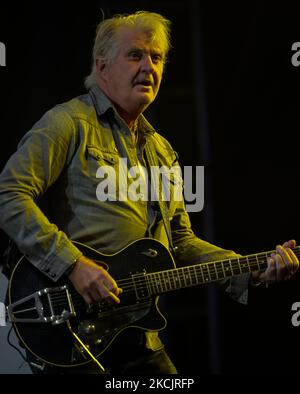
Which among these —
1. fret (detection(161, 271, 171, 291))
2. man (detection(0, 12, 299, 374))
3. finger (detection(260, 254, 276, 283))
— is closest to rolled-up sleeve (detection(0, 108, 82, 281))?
man (detection(0, 12, 299, 374))

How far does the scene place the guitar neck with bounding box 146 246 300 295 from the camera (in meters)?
1.89

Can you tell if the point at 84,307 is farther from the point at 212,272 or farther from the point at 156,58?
the point at 156,58

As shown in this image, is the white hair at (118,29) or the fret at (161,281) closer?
the fret at (161,281)

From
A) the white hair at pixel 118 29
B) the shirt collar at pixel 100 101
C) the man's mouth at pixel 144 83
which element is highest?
the white hair at pixel 118 29

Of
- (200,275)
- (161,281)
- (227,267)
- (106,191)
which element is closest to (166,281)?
(161,281)

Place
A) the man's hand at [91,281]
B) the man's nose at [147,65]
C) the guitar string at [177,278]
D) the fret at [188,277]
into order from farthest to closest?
the man's nose at [147,65], the fret at [188,277], the guitar string at [177,278], the man's hand at [91,281]

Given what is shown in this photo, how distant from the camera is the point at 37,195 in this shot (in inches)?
72.8

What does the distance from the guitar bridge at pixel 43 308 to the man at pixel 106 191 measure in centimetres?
6

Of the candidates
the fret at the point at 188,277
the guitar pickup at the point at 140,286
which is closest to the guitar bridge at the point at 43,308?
the guitar pickup at the point at 140,286

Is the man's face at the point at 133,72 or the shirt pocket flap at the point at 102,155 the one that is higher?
the man's face at the point at 133,72

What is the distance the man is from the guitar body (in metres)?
0.04

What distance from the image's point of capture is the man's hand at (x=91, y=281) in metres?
1.72

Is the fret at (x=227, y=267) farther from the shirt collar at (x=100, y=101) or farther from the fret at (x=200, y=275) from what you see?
the shirt collar at (x=100, y=101)
